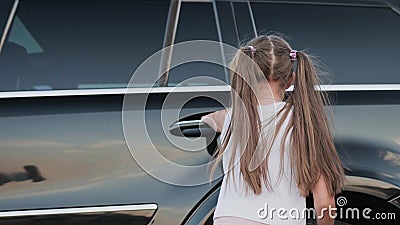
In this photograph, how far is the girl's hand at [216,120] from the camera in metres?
2.00

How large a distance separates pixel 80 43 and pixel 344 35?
1127 millimetres

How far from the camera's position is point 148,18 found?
8.63ft

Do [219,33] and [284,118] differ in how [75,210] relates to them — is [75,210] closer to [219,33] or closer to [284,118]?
[284,118]

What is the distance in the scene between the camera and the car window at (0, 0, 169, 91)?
240 centimetres

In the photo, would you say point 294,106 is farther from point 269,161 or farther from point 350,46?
point 350,46

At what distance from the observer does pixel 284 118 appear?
184 centimetres

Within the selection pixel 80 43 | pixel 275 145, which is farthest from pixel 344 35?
pixel 80 43

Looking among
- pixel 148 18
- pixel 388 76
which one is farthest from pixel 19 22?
pixel 388 76

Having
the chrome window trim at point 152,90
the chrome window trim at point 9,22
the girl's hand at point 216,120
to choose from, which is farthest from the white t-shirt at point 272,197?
the chrome window trim at point 9,22

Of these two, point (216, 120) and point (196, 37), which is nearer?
point (216, 120)

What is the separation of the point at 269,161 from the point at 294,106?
193mm

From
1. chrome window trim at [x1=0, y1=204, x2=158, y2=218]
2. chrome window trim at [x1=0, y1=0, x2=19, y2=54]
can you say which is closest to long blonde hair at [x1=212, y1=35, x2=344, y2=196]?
chrome window trim at [x1=0, y1=204, x2=158, y2=218]

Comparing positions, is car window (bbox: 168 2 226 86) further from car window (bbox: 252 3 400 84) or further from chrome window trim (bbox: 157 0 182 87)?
car window (bbox: 252 3 400 84)

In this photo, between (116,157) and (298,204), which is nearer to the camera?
(298,204)
